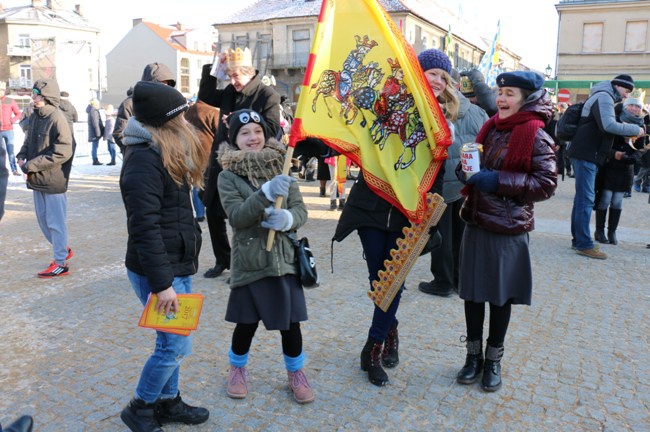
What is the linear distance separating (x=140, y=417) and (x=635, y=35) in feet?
143

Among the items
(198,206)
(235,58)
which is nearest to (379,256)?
(235,58)

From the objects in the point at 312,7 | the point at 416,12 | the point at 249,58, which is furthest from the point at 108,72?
the point at 249,58

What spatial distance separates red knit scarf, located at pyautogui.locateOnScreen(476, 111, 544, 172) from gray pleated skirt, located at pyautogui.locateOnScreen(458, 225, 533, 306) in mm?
458

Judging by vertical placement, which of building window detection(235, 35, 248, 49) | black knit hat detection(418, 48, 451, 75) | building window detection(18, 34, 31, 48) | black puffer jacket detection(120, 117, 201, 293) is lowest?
black puffer jacket detection(120, 117, 201, 293)

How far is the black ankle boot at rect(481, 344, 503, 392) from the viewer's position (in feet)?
11.5

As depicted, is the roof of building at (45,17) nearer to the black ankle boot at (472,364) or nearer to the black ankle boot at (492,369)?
the black ankle boot at (472,364)

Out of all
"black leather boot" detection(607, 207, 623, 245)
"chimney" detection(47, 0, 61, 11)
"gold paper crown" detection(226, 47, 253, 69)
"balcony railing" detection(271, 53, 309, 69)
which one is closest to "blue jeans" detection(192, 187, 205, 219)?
"gold paper crown" detection(226, 47, 253, 69)

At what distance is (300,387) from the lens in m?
3.29

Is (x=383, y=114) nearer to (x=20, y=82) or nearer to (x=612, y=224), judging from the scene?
(x=612, y=224)

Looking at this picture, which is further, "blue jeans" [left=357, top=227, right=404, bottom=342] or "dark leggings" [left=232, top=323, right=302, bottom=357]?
"blue jeans" [left=357, top=227, right=404, bottom=342]

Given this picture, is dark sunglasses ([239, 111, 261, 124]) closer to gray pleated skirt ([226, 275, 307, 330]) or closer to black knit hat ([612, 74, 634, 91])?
gray pleated skirt ([226, 275, 307, 330])

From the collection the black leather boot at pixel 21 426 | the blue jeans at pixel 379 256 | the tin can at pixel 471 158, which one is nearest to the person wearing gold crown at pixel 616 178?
the tin can at pixel 471 158

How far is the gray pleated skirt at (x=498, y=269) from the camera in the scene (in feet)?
11.3

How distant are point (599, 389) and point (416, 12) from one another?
144 feet
